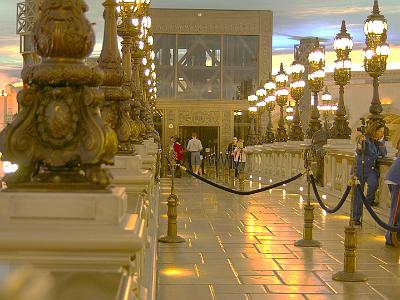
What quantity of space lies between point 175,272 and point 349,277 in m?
1.84

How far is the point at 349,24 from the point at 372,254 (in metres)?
27.8

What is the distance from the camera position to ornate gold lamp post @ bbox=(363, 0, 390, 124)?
15266 millimetres

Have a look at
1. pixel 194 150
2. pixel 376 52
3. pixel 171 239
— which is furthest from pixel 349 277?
pixel 194 150

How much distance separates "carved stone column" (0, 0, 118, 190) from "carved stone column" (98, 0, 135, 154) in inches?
124

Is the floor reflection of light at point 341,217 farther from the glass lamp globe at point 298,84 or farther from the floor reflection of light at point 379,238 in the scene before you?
the glass lamp globe at point 298,84

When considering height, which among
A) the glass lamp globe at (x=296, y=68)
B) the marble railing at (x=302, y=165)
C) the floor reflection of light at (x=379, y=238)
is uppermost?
the glass lamp globe at (x=296, y=68)

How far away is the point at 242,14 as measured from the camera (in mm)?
44375

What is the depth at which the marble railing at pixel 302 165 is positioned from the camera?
45.5ft

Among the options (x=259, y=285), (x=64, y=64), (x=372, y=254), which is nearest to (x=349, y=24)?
(x=372, y=254)

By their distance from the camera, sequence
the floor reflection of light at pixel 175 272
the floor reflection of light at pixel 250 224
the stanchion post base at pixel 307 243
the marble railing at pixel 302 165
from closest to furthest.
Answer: the floor reflection of light at pixel 175 272
the stanchion post base at pixel 307 243
the floor reflection of light at pixel 250 224
the marble railing at pixel 302 165

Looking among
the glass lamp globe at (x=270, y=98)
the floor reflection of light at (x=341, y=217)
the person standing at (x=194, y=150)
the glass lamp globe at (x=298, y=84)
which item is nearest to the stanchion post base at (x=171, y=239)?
the floor reflection of light at (x=341, y=217)

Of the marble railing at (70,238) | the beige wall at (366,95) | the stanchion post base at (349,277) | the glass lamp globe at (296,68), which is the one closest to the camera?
the marble railing at (70,238)

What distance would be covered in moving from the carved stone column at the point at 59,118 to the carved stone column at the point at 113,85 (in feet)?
10.4

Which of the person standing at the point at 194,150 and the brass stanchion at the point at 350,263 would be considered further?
the person standing at the point at 194,150
